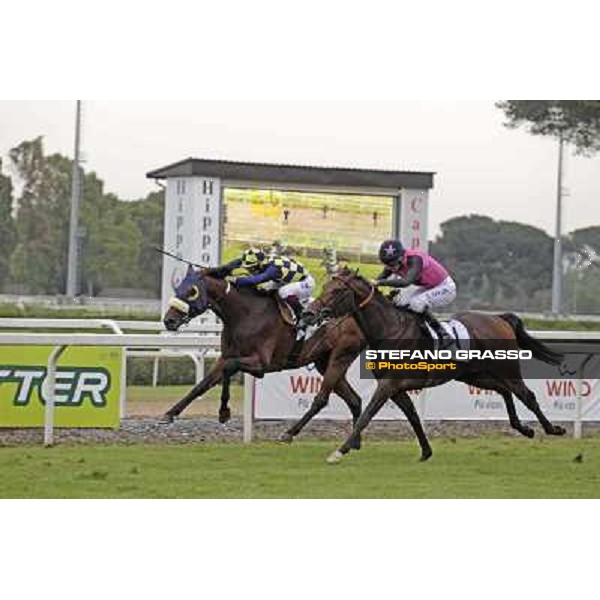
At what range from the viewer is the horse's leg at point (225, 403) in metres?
10.5

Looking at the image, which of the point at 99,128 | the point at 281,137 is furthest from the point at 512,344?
the point at 99,128

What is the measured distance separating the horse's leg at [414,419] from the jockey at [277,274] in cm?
82

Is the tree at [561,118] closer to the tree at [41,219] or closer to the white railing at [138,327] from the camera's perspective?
the white railing at [138,327]

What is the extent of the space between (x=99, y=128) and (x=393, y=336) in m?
2.12

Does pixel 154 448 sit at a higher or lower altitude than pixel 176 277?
lower

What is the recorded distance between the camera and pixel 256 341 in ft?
34.8

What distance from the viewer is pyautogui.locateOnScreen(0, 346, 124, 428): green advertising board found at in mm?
10430

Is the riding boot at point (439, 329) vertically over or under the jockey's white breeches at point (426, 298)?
under

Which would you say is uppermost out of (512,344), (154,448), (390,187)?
(390,187)

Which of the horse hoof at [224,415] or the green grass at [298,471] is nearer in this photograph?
the green grass at [298,471]

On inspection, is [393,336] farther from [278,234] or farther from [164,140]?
[164,140]

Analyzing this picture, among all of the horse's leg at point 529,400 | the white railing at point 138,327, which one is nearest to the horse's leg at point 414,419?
the horse's leg at point 529,400

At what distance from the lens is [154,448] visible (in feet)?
34.1

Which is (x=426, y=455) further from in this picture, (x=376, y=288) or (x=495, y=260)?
(x=495, y=260)
